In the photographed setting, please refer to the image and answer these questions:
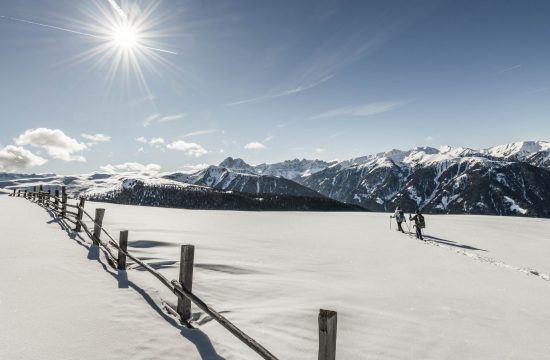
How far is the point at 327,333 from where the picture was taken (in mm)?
3686

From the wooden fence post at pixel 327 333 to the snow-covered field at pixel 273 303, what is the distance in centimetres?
249

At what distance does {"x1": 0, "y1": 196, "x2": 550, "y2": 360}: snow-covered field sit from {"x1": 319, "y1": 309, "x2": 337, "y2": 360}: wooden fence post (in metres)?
2.49

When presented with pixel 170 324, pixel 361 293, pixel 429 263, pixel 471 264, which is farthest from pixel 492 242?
pixel 170 324

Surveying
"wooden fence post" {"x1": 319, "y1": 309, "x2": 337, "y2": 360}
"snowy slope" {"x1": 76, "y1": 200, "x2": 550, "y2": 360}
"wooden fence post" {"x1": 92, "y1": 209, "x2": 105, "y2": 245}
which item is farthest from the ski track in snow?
"wooden fence post" {"x1": 92, "y1": 209, "x2": 105, "y2": 245}

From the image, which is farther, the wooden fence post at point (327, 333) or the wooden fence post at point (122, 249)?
the wooden fence post at point (122, 249)

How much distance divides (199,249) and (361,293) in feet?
23.4

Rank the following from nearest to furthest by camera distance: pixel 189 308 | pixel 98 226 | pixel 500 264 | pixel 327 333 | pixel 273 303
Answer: pixel 327 333, pixel 189 308, pixel 273 303, pixel 98 226, pixel 500 264

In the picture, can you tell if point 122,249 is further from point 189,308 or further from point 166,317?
point 189,308

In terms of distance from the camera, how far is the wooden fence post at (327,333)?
3.65 metres

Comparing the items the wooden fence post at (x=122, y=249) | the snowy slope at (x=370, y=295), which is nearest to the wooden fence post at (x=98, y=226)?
the snowy slope at (x=370, y=295)

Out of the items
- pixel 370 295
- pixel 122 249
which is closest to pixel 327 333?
pixel 370 295

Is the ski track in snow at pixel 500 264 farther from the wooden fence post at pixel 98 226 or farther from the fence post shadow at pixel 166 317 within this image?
the wooden fence post at pixel 98 226

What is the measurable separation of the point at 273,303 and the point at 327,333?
15.9 feet

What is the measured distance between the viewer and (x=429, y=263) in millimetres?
14273
